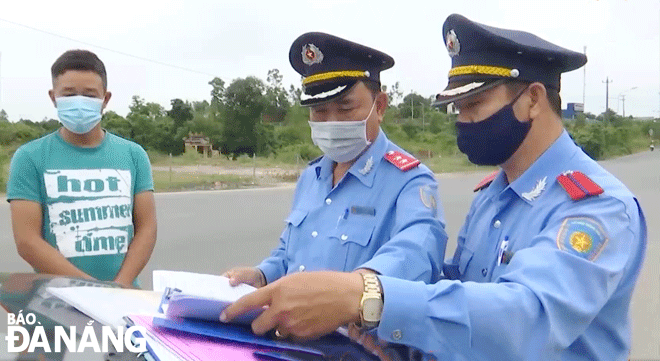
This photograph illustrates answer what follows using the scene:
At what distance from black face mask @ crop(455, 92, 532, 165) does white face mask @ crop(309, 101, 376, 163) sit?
492 millimetres

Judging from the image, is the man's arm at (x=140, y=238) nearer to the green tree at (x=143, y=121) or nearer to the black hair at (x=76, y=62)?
the black hair at (x=76, y=62)

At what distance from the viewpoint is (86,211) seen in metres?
2.32

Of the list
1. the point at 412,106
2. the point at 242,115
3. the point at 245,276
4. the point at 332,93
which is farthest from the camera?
the point at 412,106

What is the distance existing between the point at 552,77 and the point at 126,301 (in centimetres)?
104

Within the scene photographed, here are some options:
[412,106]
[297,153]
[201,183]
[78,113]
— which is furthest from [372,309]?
[412,106]

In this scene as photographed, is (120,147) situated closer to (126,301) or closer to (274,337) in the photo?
(126,301)

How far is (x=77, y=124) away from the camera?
238 cm

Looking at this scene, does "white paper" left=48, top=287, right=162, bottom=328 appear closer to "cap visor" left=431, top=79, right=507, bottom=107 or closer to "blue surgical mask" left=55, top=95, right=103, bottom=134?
"cap visor" left=431, top=79, right=507, bottom=107

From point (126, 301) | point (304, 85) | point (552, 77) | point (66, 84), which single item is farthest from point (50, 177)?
point (552, 77)

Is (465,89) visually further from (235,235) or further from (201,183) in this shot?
(201,183)

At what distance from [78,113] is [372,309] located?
1761mm

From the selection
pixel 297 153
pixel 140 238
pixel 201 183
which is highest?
pixel 140 238

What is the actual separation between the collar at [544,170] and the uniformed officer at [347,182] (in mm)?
254

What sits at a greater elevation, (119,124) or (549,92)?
(119,124)
